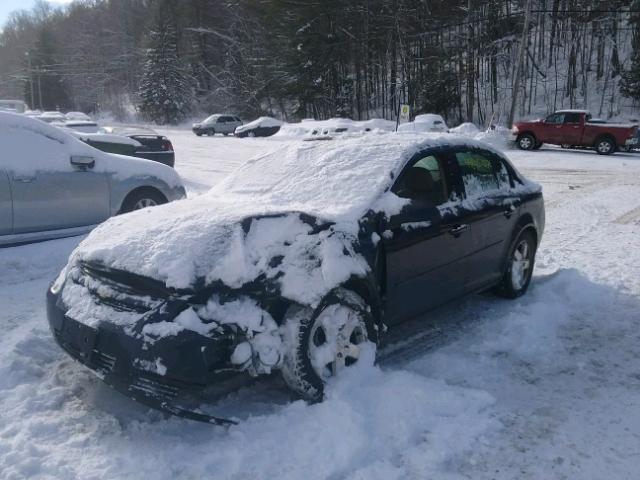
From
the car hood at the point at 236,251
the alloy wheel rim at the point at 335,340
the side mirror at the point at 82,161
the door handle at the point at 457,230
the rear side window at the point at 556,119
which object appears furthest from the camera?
the rear side window at the point at 556,119

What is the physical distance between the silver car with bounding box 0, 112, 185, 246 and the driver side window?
14.5 feet

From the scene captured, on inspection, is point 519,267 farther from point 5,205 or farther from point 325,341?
point 5,205

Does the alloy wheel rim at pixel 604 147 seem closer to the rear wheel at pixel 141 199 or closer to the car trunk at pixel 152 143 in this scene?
the car trunk at pixel 152 143

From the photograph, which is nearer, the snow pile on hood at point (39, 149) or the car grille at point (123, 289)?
the car grille at point (123, 289)

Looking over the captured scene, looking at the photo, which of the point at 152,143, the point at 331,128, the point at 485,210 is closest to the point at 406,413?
the point at 485,210

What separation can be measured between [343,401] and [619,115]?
1619 inches

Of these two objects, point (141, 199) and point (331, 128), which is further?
point (331, 128)

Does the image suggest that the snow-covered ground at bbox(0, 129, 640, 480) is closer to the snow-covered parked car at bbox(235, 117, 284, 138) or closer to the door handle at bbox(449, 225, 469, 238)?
the door handle at bbox(449, 225, 469, 238)

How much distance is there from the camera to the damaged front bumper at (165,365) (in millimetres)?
3199

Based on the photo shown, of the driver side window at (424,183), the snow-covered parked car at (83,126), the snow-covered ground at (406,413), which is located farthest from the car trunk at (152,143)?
the driver side window at (424,183)

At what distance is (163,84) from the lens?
60.3m

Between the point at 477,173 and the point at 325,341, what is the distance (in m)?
2.47

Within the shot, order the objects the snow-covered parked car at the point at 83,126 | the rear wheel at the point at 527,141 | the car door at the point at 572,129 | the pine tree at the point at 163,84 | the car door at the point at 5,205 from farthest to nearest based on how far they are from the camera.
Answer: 1. the pine tree at the point at 163,84
2. the rear wheel at the point at 527,141
3. the car door at the point at 572,129
4. the snow-covered parked car at the point at 83,126
5. the car door at the point at 5,205

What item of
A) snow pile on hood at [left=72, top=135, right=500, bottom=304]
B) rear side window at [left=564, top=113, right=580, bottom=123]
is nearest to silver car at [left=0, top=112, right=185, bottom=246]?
snow pile on hood at [left=72, top=135, right=500, bottom=304]
